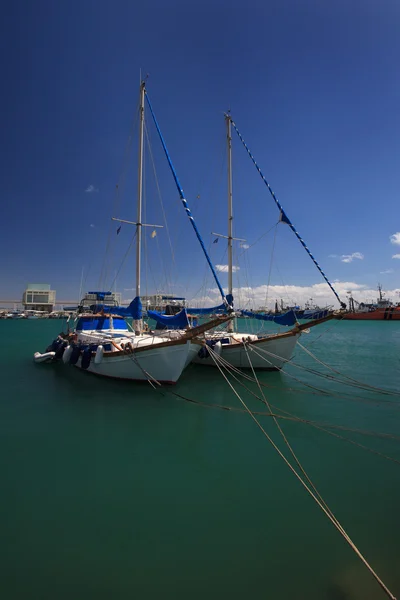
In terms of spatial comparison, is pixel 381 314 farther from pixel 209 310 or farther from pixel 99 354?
pixel 99 354

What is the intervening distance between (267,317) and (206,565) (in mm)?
15296

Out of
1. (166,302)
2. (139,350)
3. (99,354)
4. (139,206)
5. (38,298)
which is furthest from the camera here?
(38,298)

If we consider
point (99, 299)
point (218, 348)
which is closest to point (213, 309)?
point (218, 348)

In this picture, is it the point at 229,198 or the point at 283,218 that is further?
the point at 229,198

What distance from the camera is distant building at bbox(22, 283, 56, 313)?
5551 inches

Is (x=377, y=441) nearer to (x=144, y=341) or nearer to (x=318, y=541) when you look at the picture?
(x=318, y=541)

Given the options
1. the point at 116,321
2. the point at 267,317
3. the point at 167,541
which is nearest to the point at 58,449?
the point at 167,541

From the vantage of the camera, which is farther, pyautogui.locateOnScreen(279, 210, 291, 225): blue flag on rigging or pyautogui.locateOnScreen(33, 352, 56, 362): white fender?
pyautogui.locateOnScreen(33, 352, 56, 362): white fender

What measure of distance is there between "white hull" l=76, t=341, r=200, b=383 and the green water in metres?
2.32

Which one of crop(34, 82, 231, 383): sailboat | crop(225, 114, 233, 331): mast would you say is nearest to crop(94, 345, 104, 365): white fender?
crop(34, 82, 231, 383): sailboat

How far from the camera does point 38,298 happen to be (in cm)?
14450

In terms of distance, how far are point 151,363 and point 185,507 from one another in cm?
766

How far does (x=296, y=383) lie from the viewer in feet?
52.9

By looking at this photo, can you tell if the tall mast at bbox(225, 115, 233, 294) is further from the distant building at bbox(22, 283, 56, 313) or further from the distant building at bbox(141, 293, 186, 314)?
the distant building at bbox(22, 283, 56, 313)
